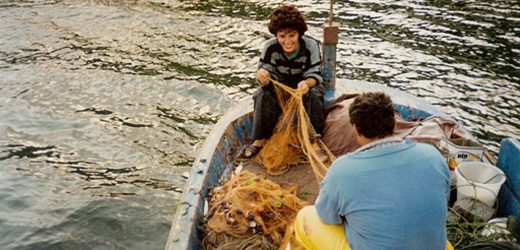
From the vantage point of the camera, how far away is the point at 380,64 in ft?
32.6

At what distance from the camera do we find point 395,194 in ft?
8.07

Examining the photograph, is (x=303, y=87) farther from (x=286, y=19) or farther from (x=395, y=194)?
(x=395, y=194)


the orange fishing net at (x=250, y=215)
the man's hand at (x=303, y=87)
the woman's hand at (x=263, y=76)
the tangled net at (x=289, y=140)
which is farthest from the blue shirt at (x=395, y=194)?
the woman's hand at (x=263, y=76)

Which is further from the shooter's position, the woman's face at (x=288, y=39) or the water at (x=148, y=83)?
the water at (x=148, y=83)

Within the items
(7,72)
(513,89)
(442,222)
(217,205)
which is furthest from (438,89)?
(7,72)

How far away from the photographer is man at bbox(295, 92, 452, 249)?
8.11 ft

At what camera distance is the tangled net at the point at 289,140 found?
5062 mm

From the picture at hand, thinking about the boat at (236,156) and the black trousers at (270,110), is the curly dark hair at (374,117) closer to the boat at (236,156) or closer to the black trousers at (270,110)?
the boat at (236,156)

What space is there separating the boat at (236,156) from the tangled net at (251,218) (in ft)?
0.71

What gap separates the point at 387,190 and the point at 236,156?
3260 millimetres

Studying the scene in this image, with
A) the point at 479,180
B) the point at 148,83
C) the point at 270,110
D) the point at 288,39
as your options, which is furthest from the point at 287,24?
the point at 148,83

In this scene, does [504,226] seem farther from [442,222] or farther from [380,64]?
[380,64]

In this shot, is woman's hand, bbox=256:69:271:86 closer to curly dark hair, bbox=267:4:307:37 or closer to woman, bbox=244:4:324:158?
woman, bbox=244:4:324:158

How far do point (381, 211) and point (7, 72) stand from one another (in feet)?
34.2
